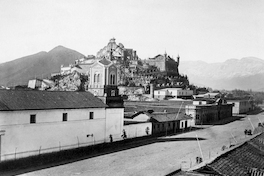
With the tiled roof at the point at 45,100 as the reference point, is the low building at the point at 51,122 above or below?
below

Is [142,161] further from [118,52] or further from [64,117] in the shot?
[118,52]

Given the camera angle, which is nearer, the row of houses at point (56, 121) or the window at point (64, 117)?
the row of houses at point (56, 121)

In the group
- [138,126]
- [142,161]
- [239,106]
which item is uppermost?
[239,106]

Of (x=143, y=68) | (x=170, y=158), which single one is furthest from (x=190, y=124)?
(x=143, y=68)

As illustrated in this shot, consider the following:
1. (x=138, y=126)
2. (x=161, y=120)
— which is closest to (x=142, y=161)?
(x=138, y=126)

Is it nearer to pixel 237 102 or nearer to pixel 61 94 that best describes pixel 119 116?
pixel 61 94

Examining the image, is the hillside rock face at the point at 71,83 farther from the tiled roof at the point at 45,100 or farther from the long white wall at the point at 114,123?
the tiled roof at the point at 45,100

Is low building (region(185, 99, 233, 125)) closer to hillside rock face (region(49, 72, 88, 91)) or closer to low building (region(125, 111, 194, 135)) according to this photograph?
low building (region(125, 111, 194, 135))

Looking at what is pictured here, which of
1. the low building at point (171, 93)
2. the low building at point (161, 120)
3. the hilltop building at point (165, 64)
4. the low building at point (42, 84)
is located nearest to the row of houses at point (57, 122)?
the low building at point (161, 120)
